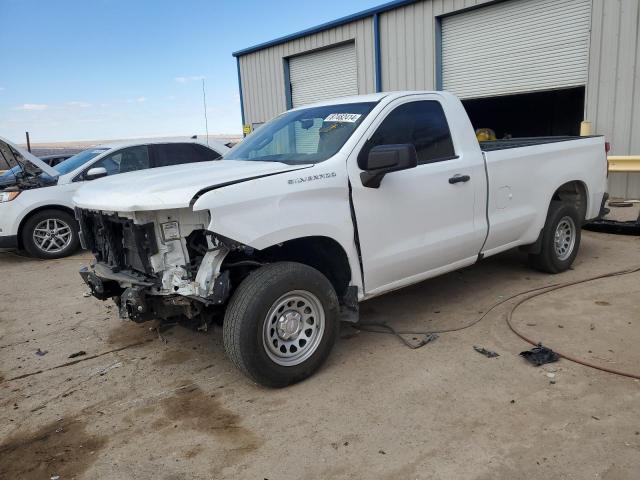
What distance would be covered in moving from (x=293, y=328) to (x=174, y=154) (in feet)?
20.1

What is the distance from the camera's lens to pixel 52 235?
8.31 m

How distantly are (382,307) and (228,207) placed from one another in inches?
95.4

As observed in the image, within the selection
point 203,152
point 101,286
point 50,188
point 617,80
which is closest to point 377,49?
point 617,80

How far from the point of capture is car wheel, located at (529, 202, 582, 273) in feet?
18.8

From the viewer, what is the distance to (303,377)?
12.4ft

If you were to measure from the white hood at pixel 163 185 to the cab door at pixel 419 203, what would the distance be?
68 cm

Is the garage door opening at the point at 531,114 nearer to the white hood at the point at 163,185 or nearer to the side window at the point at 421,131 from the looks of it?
the side window at the point at 421,131

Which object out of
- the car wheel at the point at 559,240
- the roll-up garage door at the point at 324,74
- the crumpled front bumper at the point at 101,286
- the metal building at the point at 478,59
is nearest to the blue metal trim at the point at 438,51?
the metal building at the point at 478,59

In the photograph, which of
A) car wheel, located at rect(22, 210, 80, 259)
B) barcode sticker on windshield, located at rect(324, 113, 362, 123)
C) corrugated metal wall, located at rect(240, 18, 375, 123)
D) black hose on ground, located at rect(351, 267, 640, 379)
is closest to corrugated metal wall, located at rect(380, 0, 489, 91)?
corrugated metal wall, located at rect(240, 18, 375, 123)

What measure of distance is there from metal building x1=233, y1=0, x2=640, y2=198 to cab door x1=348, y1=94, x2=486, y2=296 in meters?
6.84

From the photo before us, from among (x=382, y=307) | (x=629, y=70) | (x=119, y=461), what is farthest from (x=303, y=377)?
(x=629, y=70)

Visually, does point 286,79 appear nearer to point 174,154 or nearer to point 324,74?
point 324,74

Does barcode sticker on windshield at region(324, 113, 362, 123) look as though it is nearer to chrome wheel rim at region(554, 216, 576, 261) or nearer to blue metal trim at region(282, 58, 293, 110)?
chrome wheel rim at region(554, 216, 576, 261)

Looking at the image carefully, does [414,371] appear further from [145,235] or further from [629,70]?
[629,70]
